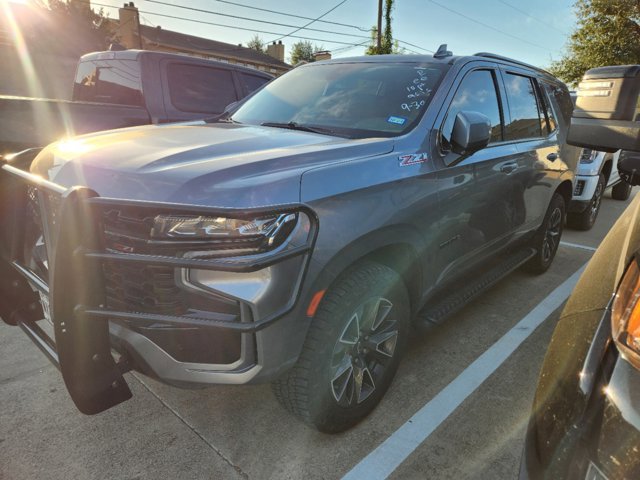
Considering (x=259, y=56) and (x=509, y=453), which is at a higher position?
(x=259, y=56)

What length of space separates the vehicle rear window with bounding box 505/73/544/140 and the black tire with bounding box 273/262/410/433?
6.10 ft

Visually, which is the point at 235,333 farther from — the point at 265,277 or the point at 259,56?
the point at 259,56

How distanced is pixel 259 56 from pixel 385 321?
4277cm

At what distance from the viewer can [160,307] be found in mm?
1687

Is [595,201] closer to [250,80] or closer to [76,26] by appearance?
[250,80]

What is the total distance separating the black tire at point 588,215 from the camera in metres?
6.34

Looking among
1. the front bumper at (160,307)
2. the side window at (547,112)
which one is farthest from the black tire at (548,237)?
the front bumper at (160,307)

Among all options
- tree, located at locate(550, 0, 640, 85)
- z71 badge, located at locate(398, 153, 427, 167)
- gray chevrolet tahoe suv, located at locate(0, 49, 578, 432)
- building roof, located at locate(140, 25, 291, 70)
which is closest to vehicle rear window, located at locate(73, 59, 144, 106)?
gray chevrolet tahoe suv, located at locate(0, 49, 578, 432)

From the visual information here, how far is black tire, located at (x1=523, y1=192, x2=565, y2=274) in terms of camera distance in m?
4.16

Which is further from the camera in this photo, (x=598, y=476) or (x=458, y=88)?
(x=458, y=88)

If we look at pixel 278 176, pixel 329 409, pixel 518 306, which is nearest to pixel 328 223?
pixel 278 176

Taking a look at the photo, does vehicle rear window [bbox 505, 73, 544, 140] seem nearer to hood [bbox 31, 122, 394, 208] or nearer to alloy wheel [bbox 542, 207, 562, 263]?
alloy wheel [bbox 542, 207, 562, 263]

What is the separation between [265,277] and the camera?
1624 millimetres

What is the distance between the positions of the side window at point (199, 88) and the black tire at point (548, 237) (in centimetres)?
392
